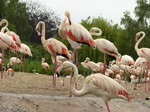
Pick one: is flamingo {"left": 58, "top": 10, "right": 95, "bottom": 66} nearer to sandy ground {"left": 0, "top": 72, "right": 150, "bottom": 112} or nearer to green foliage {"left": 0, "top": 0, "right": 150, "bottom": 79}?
sandy ground {"left": 0, "top": 72, "right": 150, "bottom": 112}

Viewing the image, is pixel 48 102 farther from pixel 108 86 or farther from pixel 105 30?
pixel 105 30

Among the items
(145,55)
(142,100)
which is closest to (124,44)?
(145,55)

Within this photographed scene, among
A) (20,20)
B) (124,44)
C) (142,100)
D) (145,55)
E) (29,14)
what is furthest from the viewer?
(29,14)


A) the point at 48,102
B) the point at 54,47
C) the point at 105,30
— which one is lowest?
the point at 48,102

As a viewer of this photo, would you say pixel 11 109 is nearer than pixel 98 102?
Yes

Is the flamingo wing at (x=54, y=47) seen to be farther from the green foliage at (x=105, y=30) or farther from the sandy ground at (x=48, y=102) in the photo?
the green foliage at (x=105, y=30)

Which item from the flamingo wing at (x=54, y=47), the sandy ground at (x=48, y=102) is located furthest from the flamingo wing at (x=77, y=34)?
the sandy ground at (x=48, y=102)

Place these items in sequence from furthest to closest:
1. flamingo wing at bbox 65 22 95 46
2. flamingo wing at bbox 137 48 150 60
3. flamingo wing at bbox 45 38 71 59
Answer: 1. flamingo wing at bbox 137 48 150 60
2. flamingo wing at bbox 45 38 71 59
3. flamingo wing at bbox 65 22 95 46

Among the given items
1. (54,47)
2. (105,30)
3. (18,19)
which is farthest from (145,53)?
(18,19)

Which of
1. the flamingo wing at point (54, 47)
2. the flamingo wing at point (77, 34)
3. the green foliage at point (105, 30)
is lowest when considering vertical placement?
the flamingo wing at point (54, 47)

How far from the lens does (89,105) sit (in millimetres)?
7582

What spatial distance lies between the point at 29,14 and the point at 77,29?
3658cm

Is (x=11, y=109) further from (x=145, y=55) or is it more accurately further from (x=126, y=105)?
(x=145, y=55)

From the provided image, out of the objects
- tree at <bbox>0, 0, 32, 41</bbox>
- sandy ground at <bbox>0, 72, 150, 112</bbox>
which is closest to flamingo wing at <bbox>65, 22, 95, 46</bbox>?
sandy ground at <bbox>0, 72, 150, 112</bbox>
